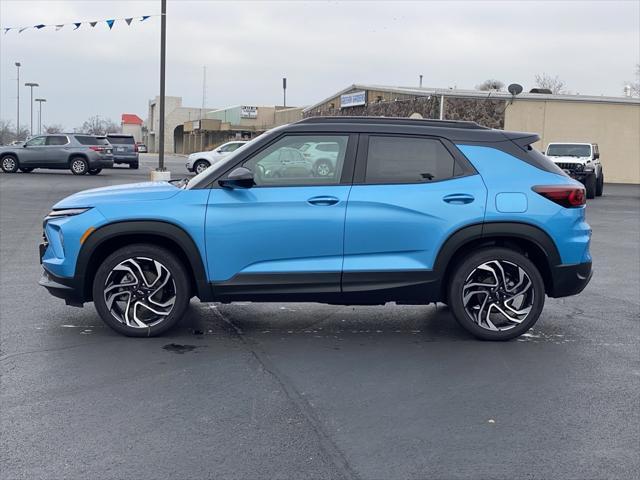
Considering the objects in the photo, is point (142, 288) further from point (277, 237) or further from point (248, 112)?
point (248, 112)

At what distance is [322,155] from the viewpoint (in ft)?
20.9

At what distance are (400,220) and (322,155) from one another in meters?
0.85


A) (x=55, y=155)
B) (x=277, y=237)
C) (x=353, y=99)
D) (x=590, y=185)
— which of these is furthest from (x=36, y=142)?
(x=277, y=237)

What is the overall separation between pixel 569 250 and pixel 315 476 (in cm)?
349

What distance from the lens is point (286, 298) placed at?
6270mm

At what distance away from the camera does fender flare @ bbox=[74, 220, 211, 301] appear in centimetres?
615

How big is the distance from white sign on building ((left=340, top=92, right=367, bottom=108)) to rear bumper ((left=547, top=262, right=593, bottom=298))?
39444 mm

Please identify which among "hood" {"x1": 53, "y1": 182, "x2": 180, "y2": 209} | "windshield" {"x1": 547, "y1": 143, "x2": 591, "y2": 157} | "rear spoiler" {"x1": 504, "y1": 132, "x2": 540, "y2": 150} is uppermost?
"windshield" {"x1": 547, "y1": 143, "x2": 591, "y2": 157}

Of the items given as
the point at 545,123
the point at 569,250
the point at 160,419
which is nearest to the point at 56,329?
the point at 160,419

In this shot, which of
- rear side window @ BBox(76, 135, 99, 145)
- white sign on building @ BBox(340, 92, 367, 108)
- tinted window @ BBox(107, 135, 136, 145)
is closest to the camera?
rear side window @ BBox(76, 135, 99, 145)

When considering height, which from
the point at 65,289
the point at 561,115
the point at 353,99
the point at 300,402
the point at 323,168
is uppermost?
the point at 353,99

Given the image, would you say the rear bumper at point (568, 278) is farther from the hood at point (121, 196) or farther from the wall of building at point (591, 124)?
the wall of building at point (591, 124)

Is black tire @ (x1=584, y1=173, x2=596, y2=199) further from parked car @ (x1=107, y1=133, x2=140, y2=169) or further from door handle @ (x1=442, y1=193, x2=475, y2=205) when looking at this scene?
parked car @ (x1=107, y1=133, x2=140, y2=169)

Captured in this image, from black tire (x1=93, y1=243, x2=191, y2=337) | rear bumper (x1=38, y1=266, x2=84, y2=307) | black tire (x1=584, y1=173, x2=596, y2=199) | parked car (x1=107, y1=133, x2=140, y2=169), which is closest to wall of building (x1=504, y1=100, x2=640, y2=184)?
black tire (x1=584, y1=173, x2=596, y2=199)
